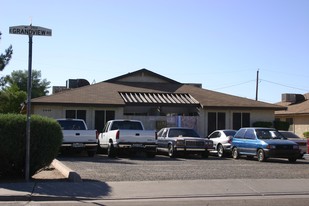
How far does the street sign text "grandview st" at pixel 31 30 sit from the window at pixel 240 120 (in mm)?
23531

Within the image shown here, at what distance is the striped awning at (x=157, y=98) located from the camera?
32422mm

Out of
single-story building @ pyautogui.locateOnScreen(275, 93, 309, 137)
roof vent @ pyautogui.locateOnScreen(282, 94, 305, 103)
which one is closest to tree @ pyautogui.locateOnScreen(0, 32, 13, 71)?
single-story building @ pyautogui.locateOnScreen(275, 93, 309, 137)

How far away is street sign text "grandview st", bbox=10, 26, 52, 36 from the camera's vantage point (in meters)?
11.9

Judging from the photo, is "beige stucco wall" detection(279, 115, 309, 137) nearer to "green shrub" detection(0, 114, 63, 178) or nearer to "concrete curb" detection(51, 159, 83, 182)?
"concrete curb" detection(51, 159, 83, 182)

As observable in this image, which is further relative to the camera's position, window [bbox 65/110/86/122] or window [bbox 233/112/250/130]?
window [bbox 233/112/250/130]

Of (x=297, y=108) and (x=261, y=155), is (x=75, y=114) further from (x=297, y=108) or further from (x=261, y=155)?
(x=297, y=108)

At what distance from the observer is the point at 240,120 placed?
1345 inches

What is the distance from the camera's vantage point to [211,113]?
33625 mm

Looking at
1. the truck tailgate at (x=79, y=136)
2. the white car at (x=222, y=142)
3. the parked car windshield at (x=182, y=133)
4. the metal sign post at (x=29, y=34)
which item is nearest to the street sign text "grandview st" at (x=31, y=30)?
the metal sign post at (x=29, y=34)

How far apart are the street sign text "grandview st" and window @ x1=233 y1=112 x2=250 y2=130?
23531 millimetres

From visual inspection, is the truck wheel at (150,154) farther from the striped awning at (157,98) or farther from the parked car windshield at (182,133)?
the striped awning at (157,98)

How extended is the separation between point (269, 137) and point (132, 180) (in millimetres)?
11131

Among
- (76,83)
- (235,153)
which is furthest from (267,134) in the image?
(76,83)

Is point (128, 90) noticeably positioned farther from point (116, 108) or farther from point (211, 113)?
point (211, 113)
